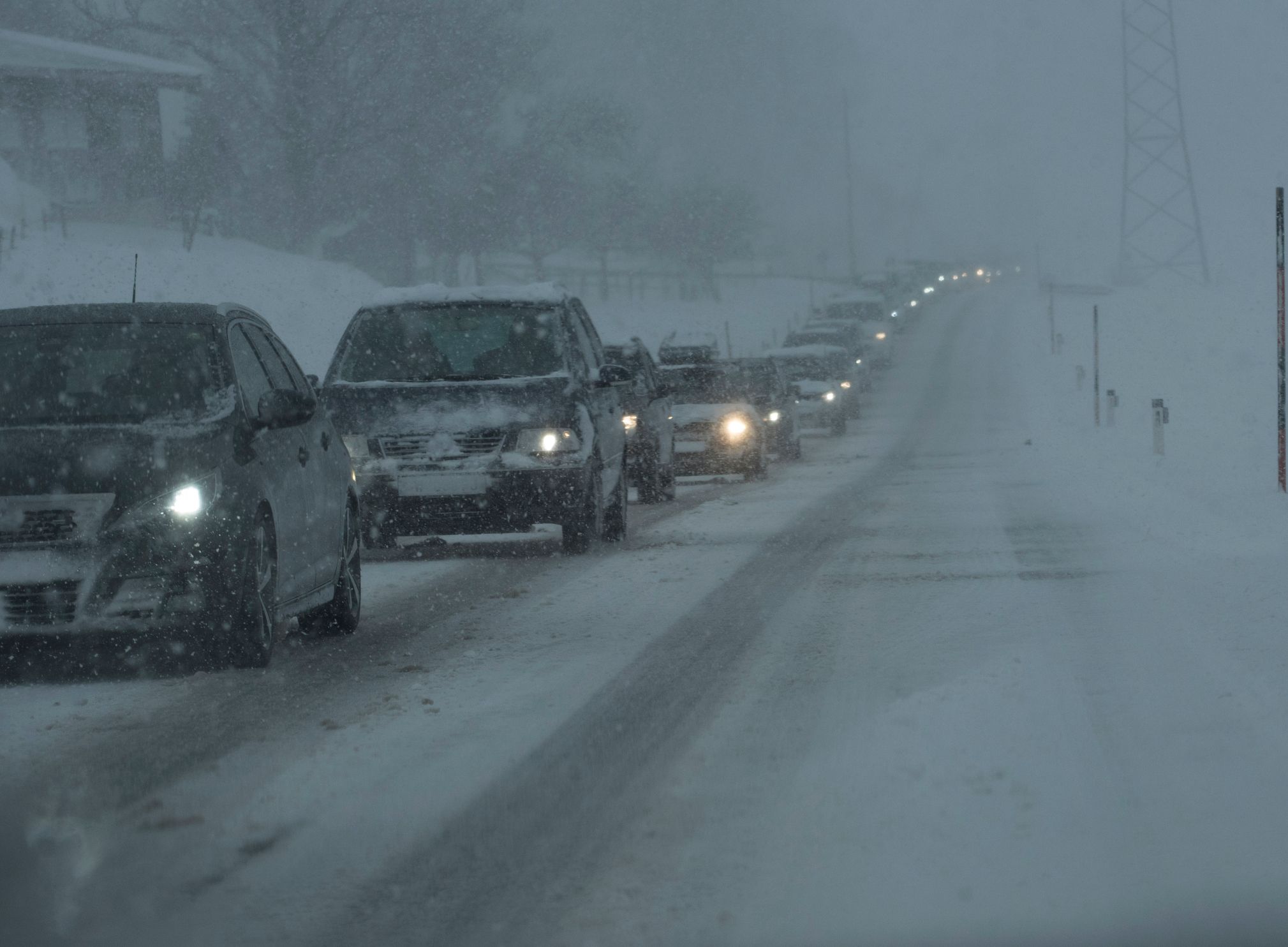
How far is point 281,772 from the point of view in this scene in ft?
20.0

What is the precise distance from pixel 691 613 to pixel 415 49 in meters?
46.1

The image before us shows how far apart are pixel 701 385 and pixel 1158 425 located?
242 inches

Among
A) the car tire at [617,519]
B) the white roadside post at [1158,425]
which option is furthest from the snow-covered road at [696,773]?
the white roadside post at [1158,425]

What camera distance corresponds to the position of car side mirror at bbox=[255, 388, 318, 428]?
866cm

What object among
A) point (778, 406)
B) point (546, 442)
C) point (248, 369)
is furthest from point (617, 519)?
point (778, 406)

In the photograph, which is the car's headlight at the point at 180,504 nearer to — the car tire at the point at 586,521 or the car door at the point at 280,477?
the car door at the point at 280,477

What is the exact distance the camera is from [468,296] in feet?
46.5

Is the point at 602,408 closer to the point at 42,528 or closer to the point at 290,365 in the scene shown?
the point at 290,365

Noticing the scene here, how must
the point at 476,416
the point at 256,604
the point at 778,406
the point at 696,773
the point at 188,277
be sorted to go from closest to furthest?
the point at 696,773
the point at 256,604
the point at 476,416
the point at 778,406
the point at 188,277

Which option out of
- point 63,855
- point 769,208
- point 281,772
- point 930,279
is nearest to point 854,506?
point 281,772

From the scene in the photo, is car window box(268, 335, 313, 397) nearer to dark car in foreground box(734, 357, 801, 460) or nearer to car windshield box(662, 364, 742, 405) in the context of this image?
car windshield box(662, 364, 742, 405)

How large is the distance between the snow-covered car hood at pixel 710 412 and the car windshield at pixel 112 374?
13.9 metres

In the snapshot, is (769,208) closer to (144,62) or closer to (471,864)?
(144,62)

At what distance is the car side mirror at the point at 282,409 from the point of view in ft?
28.4
